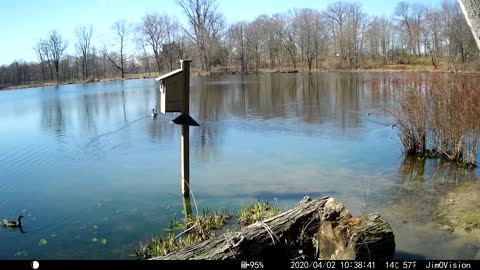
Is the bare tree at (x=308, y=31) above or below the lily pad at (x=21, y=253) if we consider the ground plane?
above

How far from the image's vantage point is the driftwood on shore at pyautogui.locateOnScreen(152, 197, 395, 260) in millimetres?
4949

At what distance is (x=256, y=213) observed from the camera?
7.21 metres

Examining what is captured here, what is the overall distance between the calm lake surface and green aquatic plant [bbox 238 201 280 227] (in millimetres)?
452

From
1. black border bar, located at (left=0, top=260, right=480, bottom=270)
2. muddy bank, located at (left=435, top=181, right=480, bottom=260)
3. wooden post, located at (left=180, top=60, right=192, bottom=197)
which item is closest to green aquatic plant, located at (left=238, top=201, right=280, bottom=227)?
wooden post, located at (left=180, top=60, right=192, bottom=197)

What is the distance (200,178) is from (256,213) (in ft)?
9.82

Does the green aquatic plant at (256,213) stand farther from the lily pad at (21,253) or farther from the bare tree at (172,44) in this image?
the bare tree at (172,44)

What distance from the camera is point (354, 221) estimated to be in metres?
5.30

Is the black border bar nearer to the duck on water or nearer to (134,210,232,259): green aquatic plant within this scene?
(134,210,232,259): green aquatic plant

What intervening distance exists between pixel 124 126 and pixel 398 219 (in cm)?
1400

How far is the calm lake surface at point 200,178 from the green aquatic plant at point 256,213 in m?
0.45

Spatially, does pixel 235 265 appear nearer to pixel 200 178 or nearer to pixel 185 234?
pixel 185 234

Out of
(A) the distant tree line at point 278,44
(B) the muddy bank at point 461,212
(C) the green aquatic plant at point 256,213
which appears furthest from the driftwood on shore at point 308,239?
(A) the distant tree line at point 278,44

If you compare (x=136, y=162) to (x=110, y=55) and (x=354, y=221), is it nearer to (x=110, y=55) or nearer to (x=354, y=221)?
(x=354, y=221)

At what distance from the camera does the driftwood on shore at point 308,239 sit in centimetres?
495
